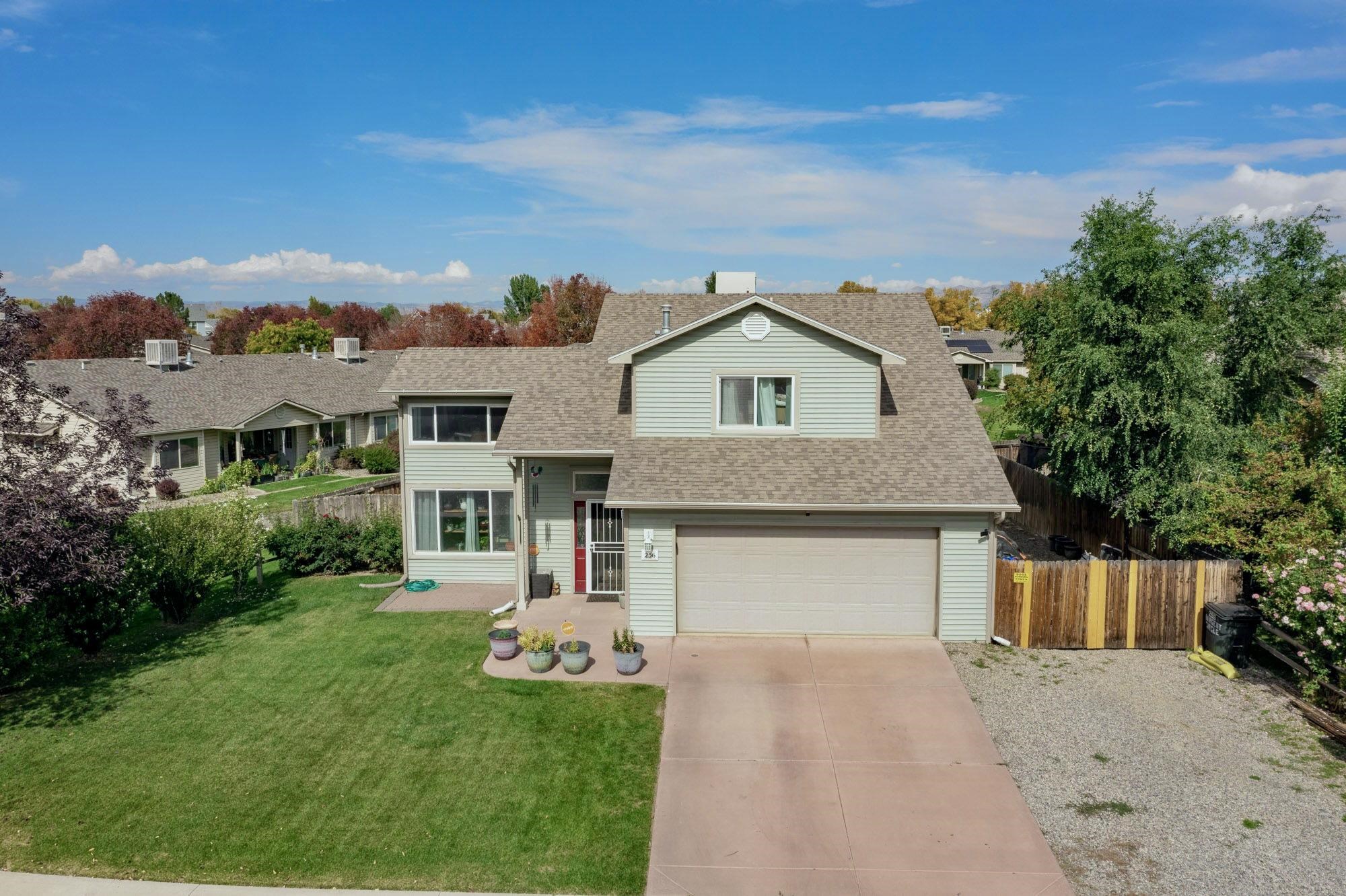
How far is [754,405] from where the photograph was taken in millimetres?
16469

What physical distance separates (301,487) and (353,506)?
1563 centimetres

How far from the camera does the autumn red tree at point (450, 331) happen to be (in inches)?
2373

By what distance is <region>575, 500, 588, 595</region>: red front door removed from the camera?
17.8 m

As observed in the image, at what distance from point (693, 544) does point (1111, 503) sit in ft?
36.3

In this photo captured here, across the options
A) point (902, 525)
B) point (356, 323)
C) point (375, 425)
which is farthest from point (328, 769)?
point (356, 323)

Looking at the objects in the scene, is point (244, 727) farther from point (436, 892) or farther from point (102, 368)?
point (102, 368)

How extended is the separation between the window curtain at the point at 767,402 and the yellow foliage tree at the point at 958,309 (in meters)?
84.1

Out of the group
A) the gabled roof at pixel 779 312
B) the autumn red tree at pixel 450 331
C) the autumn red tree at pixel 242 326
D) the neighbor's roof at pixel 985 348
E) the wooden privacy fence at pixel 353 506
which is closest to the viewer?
the gabled roof at pixel 779 312

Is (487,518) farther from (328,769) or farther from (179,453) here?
(179,453)

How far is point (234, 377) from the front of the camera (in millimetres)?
40125

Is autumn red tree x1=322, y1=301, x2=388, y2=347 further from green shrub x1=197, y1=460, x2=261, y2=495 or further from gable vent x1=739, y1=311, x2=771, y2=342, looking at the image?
gable vent x1=739, y1=311, x2=771, y2=342

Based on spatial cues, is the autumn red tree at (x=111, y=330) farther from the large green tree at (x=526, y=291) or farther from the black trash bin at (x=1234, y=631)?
the black trash bin at (x=1234, y=631)

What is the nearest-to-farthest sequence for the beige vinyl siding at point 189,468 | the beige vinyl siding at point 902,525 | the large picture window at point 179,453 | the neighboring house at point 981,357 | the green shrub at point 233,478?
the beige vinyl siding at point 902,525 → the green shrub at point 233,478 → the beige vinyl siding at point 189,468 → the large picture window at point 179,453 → the neighboring house at point 981,357

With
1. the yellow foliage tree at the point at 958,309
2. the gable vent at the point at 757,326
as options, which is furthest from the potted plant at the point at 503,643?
the yellow foliage tree at the point at 958,309
